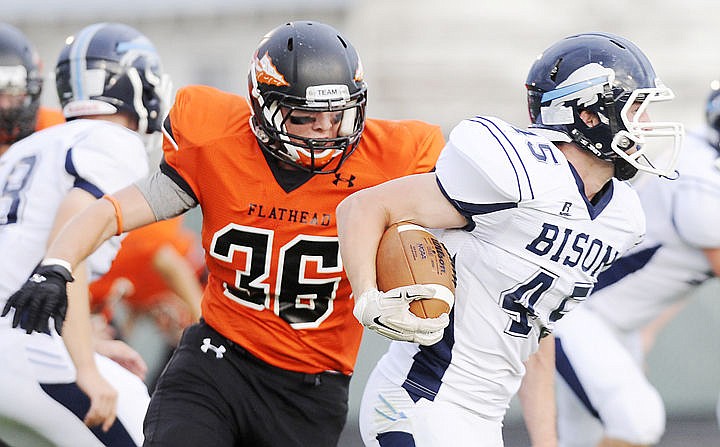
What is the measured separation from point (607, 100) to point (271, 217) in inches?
43.1

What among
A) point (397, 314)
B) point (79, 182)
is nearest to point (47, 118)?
point (79, 182)

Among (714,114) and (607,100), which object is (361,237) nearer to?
(607,100)

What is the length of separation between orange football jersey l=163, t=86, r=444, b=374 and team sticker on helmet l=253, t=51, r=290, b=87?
177 millimetres

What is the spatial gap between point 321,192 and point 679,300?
2.51 metres

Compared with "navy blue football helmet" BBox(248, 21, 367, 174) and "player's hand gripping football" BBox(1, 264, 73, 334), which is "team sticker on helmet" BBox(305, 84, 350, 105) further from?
"player's hand gripping football" BBox(1, 264, 73, 334)

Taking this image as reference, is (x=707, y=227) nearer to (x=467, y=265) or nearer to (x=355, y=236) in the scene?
(x=467, y=265)

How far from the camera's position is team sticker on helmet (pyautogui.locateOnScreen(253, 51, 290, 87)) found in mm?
3698

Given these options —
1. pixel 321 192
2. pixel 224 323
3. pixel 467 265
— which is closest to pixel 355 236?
pixel 467 265

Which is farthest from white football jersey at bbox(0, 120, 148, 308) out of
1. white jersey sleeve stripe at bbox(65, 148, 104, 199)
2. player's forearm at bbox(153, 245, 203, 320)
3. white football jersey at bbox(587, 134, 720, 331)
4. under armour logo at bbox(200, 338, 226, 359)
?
white football jersey at bbox(587, 134, 720, 331)

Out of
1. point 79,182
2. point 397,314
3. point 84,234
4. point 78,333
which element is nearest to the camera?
point 397,314

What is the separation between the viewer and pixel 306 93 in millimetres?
3650

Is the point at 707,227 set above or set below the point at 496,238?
below

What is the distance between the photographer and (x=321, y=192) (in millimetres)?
3768

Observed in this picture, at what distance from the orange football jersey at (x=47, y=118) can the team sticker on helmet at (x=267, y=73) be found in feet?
7.78
